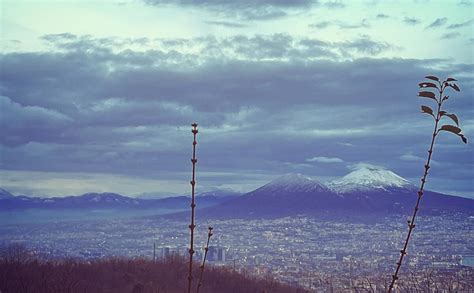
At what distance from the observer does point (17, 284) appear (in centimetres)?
861

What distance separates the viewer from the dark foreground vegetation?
33.9ft

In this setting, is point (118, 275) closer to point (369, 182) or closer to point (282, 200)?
point (282, 200)

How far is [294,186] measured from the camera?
A: 12850 centimetres

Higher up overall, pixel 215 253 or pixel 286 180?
pixel 286 180

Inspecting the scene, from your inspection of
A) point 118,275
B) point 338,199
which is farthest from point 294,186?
point 118,275

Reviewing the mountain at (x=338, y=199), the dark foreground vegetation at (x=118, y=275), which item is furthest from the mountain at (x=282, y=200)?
the dark foreground vegetation at (x=118, y=275)

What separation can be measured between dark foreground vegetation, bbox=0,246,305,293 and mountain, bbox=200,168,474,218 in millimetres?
69305

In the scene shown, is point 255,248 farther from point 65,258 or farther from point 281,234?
point 65,258

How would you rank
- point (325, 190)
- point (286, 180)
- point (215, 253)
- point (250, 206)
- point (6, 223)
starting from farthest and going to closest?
point (286, 180) → point (325, 190) → point (250, 206) → point (6, 223) → point (215, 253)

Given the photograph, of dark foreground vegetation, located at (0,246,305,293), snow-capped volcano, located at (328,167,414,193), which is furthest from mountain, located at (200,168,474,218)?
dark foreground vegetation, located at (0,246,305,293)

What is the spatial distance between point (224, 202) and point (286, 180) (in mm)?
31550

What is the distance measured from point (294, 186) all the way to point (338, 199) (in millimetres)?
14554

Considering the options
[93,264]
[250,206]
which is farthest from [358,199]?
[93,264]

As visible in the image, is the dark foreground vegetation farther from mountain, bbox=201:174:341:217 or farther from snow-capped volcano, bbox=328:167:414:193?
snow-capped volcano, bbox=328:167:414:193
